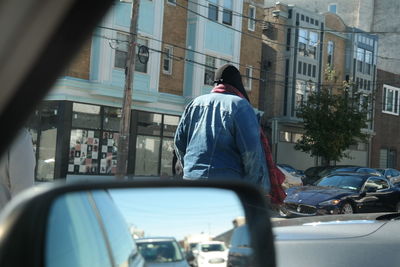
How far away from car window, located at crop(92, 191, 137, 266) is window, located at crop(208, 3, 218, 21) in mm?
24390

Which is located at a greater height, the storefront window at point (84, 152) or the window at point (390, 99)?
the window at point (390, 99)

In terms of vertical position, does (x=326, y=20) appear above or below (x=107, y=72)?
above

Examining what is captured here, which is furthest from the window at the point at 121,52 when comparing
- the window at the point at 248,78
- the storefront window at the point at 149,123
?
the window at the point at 248,78

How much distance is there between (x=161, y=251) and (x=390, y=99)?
43.6m

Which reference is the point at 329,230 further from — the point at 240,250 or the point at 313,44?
the point at 313,44

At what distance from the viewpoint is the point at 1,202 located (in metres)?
3.25

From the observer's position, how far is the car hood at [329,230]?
3400 mm

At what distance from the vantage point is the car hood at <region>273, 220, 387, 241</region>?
3.40 meters

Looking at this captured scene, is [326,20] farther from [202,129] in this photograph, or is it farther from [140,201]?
[140,201]

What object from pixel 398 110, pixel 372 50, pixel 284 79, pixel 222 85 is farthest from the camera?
pixel 398 110

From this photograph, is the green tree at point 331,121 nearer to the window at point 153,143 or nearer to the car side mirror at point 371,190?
the window at point 153,143

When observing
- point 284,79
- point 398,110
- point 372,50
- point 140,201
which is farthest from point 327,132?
point 140,201

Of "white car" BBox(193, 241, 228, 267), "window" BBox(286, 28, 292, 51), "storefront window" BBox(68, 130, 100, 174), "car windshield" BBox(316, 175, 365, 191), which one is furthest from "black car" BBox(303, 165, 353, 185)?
"white car" BBox(193, 241, 228, 267)

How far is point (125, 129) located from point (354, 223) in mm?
13325
